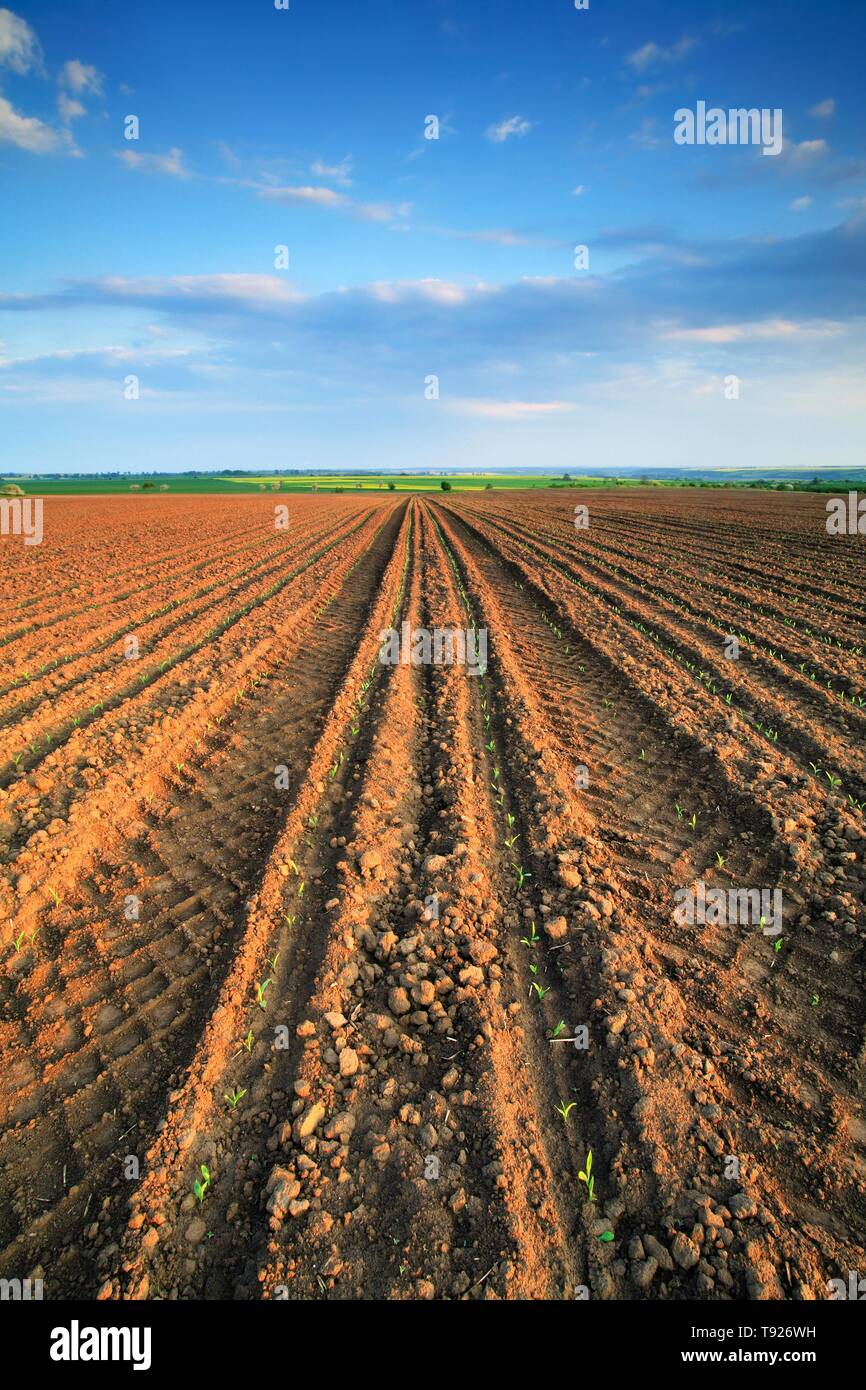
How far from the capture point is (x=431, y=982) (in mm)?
3906

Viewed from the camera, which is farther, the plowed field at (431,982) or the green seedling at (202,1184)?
the green seedling at (202,1184)

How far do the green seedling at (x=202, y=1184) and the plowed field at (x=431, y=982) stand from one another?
1cm

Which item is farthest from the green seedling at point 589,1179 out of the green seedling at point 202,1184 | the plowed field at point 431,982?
the green seedling at point 202,1184

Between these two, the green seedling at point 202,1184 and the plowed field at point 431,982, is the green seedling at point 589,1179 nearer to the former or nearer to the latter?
the plowed field at point 431,982

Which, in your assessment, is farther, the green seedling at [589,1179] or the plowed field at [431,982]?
the green seedling at [589,1179]

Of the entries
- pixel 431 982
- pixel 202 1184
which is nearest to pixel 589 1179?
pixel 431 982

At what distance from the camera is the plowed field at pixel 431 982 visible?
104 inches

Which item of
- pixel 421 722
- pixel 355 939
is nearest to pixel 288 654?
pixel 421 722

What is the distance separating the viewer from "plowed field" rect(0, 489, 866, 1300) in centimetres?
265

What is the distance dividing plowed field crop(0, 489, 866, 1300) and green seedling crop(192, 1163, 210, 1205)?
0.01m

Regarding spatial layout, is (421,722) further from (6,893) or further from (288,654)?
(6,893)

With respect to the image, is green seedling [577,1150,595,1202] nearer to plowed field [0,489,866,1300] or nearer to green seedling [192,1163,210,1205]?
plowed field [0,489,866,1300]
